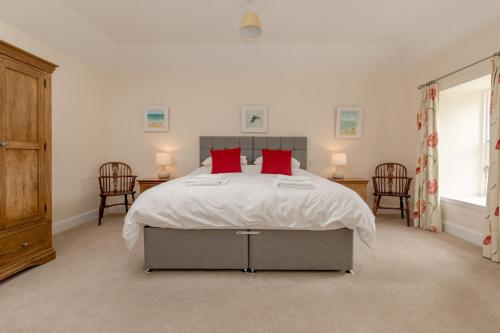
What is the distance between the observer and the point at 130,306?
1.89 m

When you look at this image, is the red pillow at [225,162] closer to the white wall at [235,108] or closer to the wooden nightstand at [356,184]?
the white wall at [235,108]

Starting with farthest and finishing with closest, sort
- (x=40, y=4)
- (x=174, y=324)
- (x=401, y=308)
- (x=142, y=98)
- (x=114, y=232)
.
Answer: (x=142, y=98) → (x=114, y=232) → (x=40, y=4) → (x=401, y=308) → (x=174, y=324)

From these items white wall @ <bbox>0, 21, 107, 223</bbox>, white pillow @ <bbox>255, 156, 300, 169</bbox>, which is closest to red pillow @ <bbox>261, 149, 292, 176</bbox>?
white pillow @ <bbox>255, 156, 300, 169</bbox>

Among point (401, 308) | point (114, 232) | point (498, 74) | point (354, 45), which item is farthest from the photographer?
point (354, 45)

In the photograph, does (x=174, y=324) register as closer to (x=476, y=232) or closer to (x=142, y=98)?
(x=476, y=232)

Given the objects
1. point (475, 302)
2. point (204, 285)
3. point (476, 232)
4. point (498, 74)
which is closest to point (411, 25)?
point (498, 74)

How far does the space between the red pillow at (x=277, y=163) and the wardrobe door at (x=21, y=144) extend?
2735 millimetres

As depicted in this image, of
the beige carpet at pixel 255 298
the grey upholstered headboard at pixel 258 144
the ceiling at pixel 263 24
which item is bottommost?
the beige carpet at pixel 255 298

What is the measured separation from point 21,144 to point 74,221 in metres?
2.09

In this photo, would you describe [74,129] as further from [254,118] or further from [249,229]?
[249,229]

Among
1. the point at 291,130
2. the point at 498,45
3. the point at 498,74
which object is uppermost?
the point at 498,45

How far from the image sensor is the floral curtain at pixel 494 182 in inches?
109

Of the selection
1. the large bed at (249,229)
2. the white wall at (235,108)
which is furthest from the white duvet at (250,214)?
the white wall at (235,108)

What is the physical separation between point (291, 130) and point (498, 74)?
2.86 m
